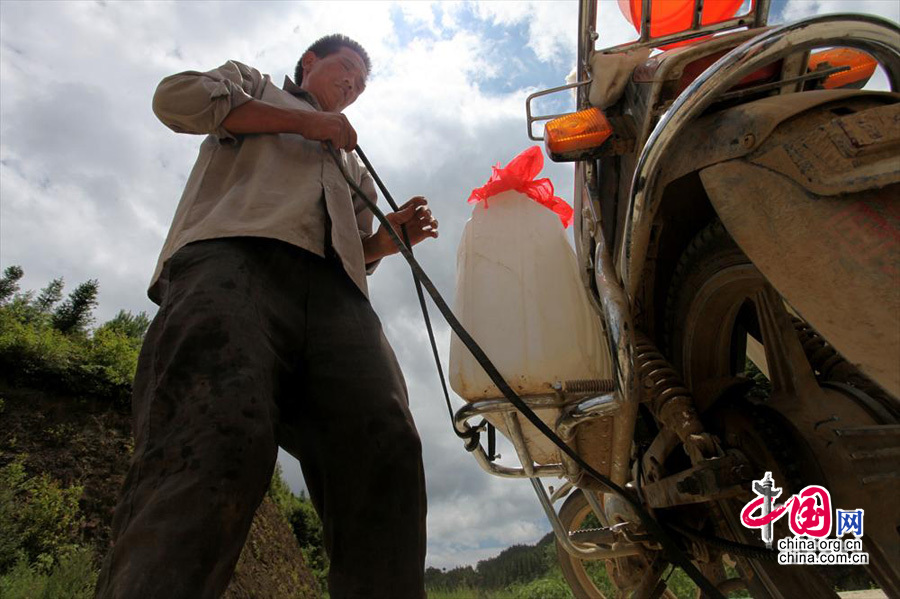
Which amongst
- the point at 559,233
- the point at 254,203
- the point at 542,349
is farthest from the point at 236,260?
the point at 559,233

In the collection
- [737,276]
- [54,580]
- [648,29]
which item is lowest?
[737,276]

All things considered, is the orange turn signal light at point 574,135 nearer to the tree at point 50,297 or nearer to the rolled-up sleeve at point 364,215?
the rolled-up sleeve at point 364,215

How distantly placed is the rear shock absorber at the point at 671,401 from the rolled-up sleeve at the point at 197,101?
114 centimetres

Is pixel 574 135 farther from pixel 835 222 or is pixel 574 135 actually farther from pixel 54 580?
pixel 54 580

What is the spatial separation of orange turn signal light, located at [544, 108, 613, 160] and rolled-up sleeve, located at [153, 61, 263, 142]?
0.78 m

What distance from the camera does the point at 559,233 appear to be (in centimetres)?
185

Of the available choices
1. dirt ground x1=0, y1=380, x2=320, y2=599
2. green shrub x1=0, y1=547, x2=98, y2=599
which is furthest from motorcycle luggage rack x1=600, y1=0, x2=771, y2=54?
dirt ground x1=0, y1=380, x2=320, y2=599

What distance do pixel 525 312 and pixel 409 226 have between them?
479mm

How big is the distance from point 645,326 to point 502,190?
0.85 meters

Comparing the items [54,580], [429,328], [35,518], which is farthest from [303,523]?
[429,328]

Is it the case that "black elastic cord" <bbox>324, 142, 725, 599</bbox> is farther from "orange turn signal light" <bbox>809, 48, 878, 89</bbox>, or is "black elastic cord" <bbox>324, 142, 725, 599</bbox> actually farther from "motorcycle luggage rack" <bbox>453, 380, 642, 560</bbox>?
"orange turn signal light" <bbox>809, 48, 878, 89</bbox>

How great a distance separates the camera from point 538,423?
4.13 ft

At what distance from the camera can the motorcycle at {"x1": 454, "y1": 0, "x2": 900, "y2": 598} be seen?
74cm

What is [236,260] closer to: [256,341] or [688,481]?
[256,341]
